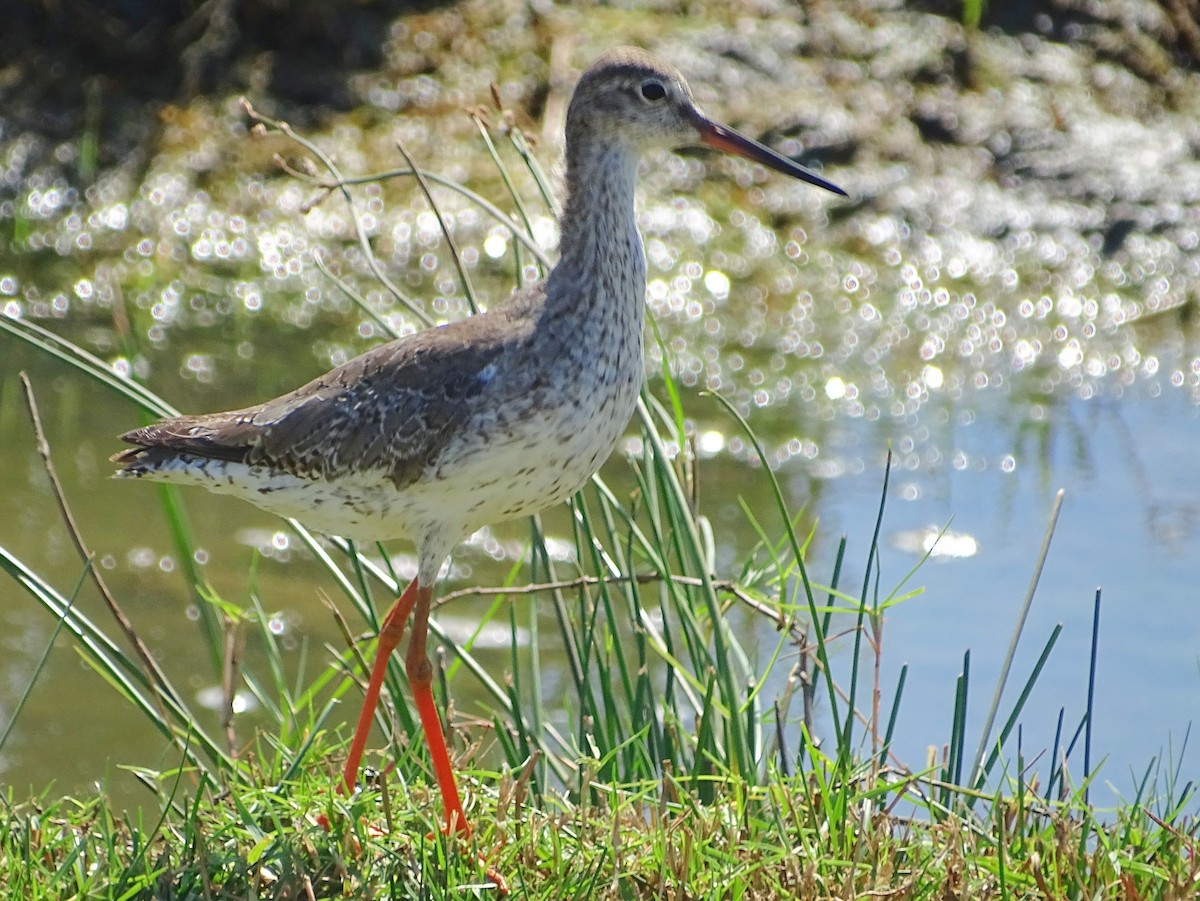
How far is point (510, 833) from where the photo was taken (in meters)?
4.15

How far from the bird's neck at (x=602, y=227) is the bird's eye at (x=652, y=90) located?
6.2 inches

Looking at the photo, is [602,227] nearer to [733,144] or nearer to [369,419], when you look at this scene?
[733,144]

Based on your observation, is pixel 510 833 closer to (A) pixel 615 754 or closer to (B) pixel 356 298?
(A) pixel 615 754

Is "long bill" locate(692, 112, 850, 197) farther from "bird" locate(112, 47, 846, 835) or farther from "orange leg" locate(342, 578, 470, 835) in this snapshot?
"orange leg" locate(342, 578, 470, 835)

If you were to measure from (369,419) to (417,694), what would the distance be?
78 cm

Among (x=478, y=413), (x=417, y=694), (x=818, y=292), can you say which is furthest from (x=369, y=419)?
(x=818, y=292)

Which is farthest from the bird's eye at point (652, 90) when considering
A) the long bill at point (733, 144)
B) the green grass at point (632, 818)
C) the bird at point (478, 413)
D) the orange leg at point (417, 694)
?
the orange leg at point (417, 694)

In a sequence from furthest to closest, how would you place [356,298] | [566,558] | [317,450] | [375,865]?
[566,558] < [356,298] < [317,450] < [375,865]

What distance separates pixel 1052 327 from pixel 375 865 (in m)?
6.09

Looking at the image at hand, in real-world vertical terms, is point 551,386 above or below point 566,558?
above

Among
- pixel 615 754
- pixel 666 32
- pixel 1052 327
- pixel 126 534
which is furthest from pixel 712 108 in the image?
pixel 615 754

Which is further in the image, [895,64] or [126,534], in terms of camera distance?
[895,64]

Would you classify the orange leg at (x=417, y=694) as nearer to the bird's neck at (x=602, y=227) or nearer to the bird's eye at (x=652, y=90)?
the bird's neck at (x=602, y=227)

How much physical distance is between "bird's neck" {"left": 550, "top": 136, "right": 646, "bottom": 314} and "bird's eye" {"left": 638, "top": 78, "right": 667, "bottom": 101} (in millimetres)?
158
